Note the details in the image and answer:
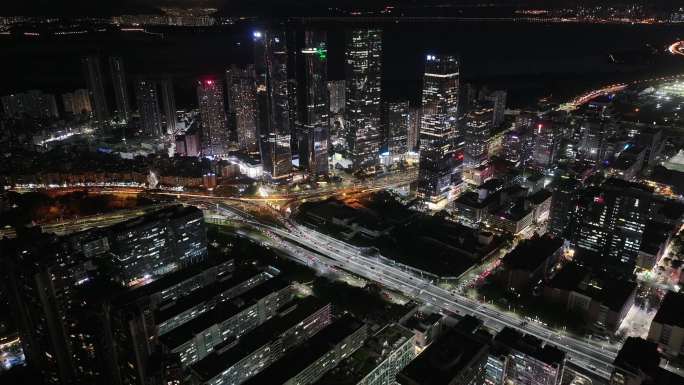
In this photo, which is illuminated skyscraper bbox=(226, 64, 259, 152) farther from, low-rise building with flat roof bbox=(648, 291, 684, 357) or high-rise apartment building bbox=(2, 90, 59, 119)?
low-rise building with flat roof bbox=(648, 291, 684, 357)

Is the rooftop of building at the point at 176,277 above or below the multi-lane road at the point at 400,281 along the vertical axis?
above

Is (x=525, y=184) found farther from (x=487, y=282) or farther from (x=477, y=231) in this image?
(x=487, y=282)

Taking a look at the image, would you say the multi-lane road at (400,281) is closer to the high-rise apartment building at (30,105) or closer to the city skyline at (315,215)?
the city skyline at (315,215)

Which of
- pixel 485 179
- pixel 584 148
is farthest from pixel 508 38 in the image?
pixel 485 179

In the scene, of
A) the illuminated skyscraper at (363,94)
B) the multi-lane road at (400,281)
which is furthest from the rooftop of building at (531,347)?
the illuminated skyscraper at (363,94)

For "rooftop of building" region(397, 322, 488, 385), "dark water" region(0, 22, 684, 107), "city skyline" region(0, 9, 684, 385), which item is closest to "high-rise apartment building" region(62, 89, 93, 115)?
"city skyline" region(0, 9, 684, 385)

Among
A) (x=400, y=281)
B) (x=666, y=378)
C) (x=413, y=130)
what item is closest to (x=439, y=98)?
(x=413, y=130)
